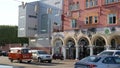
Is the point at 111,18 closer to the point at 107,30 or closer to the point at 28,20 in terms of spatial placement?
the point at 107,30

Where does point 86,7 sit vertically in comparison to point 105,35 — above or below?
above

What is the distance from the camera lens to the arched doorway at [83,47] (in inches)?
2400

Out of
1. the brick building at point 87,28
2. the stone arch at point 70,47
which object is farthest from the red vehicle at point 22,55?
the stone arch at point 70,47

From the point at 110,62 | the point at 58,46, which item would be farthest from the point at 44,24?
the point at 110,62

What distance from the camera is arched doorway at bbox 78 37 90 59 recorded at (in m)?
61.0

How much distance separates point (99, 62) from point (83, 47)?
41302mm

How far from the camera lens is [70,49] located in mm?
64812

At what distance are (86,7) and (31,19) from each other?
19.7 metres

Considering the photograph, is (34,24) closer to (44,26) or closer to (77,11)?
(44,26)

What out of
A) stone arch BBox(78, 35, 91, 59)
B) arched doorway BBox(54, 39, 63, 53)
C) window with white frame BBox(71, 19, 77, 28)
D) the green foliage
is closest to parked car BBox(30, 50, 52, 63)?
stone arch BBox(78, 35, 91, 59)

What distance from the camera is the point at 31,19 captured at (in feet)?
Answer: 249

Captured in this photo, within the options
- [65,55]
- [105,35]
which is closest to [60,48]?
[65,55]

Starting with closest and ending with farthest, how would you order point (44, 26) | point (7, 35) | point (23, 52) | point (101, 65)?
1. point (101, 65)
2. point (23, 52)
3. point (44, 26)
4. point (7, 35)

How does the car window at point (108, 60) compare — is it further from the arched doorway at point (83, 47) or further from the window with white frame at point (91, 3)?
the arched doorway at point (83, 47)
